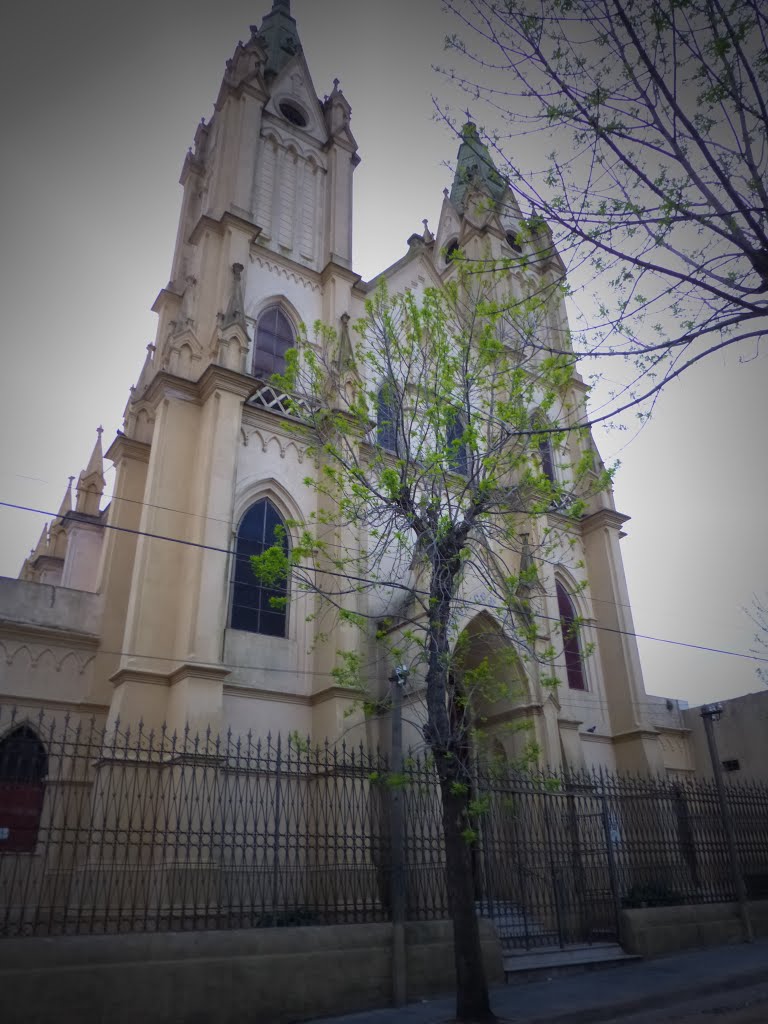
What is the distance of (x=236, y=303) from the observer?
16.7 m

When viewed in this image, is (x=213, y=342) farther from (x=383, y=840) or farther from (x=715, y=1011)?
(x=715, y=1011)

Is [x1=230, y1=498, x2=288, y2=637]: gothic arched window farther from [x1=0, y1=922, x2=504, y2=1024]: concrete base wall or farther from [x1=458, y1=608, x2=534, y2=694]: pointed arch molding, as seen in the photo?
[x1=0, y1=922, x2=504, y2=1024]: concrete base wall

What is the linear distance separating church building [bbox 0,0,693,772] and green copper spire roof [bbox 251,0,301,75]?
26 centimetres

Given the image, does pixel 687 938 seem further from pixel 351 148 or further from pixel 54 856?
pixel 351 148

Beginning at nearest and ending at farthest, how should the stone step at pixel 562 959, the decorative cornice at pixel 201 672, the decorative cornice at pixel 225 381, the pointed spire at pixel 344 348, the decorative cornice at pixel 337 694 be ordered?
the stone step at pixel 562 959
the decorative cornice at pixel 201 672
the decorative cornice at pixel 337 694
the decorative cornice at pixel 225 381
the pointed spire at pixel 344 348

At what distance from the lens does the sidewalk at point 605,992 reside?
26.4 ft

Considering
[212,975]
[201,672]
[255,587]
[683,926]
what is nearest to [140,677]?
[201,672]

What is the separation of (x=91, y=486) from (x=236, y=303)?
383 inches

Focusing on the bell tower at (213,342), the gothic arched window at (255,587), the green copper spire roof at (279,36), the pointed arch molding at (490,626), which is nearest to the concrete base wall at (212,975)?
the bell tower at (213,342)

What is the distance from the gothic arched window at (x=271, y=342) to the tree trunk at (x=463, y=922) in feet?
37.5

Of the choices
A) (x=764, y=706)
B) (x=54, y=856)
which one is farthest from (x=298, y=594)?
(x=764, y=706)

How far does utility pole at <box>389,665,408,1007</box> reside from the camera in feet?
28.9

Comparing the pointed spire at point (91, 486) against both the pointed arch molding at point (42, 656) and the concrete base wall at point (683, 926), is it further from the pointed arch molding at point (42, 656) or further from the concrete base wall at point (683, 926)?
the concrete base wall at point (683, 926)

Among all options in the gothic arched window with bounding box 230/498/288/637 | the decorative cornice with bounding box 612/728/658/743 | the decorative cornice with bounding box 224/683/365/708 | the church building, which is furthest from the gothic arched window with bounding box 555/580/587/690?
the gothic arched window with bounding box 230/498/288/637
